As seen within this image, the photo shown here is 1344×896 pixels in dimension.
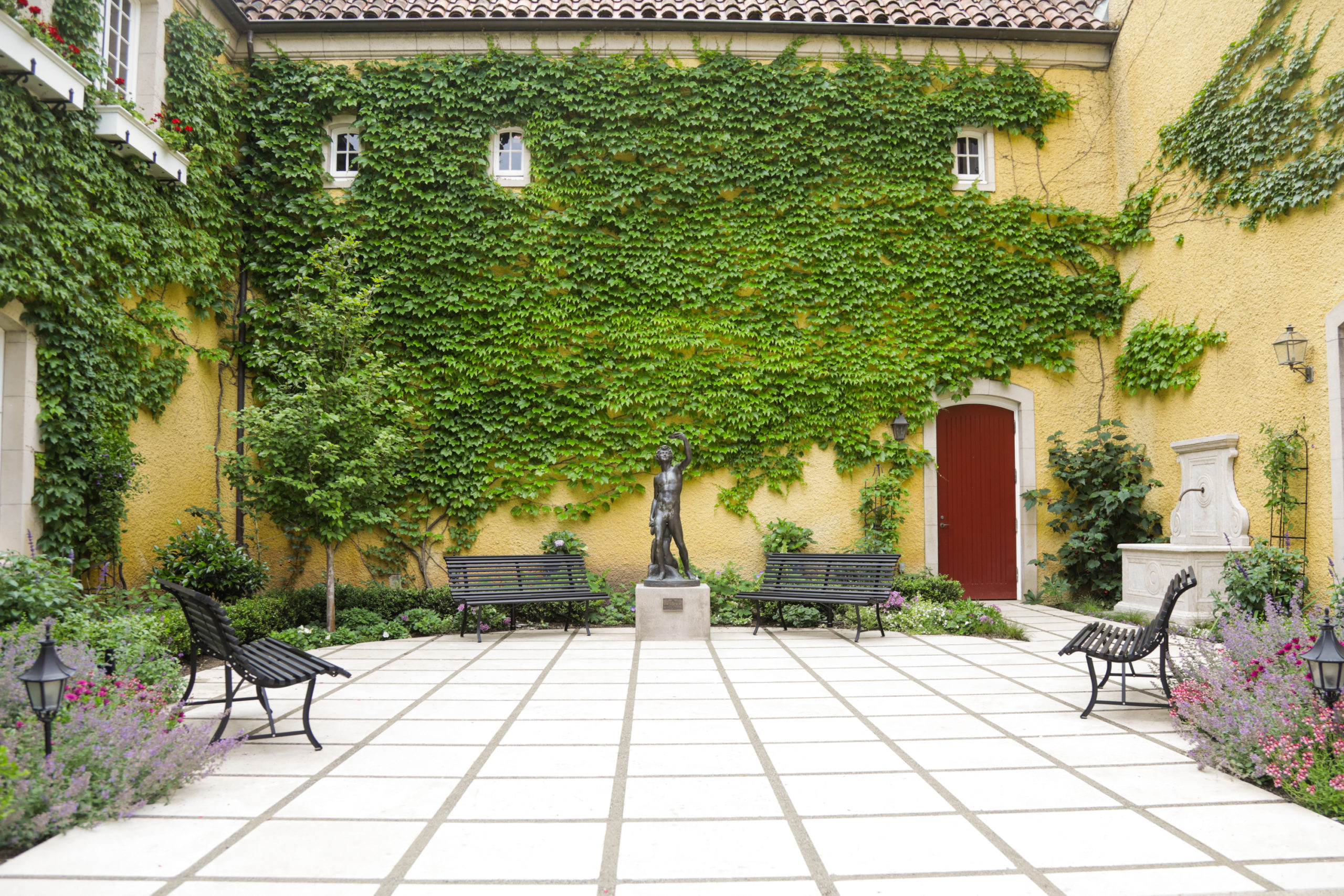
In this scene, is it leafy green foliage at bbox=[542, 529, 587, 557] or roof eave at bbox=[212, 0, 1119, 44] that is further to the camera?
roof eave at bbox=[212, 0, 1119, 44]

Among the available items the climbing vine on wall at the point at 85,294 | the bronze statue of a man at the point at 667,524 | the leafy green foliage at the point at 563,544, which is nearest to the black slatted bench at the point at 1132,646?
the bronze statue of a man at the point at 667,524

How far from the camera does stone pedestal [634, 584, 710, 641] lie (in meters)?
7.79

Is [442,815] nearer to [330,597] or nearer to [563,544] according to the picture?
[330,597]

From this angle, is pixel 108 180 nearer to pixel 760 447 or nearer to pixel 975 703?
pixel 760 447

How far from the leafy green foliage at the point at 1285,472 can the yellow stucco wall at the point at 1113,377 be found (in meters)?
0.13


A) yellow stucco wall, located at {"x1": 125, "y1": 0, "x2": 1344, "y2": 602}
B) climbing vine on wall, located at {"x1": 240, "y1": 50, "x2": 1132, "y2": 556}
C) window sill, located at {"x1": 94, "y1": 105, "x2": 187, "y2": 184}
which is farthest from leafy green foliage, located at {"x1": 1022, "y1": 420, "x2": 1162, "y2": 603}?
window sill, located at {"x1": 94, "y1": 105, "x2": 187, "y2": 184}

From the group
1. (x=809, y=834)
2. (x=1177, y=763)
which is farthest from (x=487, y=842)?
(x=1177, y=763)

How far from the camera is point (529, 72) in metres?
10.4

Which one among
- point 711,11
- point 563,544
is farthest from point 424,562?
point 711,11

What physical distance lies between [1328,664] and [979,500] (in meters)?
7.55

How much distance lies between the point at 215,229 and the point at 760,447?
23.7 ft

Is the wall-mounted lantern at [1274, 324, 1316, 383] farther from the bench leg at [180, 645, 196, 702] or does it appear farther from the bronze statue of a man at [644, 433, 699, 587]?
the bench leg at [180, 645, 196, 702]

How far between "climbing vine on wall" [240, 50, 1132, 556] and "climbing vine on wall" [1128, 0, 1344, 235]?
1607mm

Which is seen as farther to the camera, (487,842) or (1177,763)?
(1177,763)
